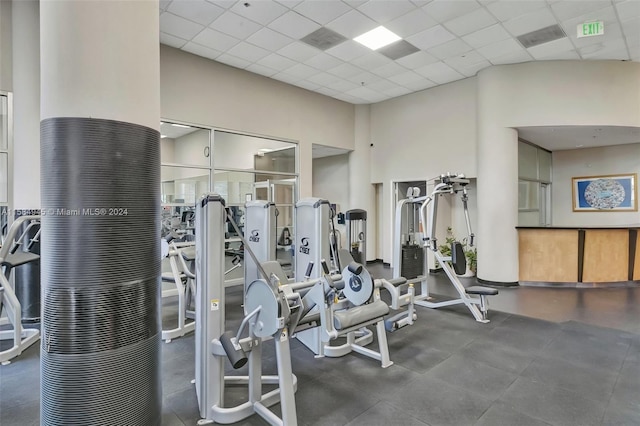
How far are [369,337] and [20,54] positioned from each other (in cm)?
550

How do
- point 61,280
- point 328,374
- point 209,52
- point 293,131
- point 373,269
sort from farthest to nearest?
1. point 373,269
2. point 293,131
3. point 209,52
4. point 328,374
5. point 61,280

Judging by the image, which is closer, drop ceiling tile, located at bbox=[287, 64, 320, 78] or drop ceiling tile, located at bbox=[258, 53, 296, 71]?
drop ceiling tile, located at bbox=[258, 53, 296, 71]

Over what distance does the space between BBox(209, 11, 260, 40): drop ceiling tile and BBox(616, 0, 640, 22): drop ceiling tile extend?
A: 15.4ft

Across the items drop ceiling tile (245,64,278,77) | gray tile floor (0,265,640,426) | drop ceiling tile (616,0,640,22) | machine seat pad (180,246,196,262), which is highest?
Answer: drop ceiling tile (245,64,278,77)

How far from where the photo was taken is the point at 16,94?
14.3 ft

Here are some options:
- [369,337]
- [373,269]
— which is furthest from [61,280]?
[373,269]

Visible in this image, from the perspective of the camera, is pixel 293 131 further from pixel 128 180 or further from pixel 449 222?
pixel 128 180

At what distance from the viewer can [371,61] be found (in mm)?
6047

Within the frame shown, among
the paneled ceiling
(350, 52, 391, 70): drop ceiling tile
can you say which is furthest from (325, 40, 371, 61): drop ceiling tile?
(350, 52, 391, 70): drop ceiling tile

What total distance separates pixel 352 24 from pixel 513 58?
120 inches

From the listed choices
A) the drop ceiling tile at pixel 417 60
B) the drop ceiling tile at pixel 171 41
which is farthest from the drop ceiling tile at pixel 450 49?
the drop ceiling tile at pixel 171 41

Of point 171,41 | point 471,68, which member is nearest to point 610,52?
point 471,68

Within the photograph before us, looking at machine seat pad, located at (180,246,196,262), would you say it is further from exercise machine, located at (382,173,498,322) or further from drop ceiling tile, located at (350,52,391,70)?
drop ceiling tile, located at (350,52,391,70)

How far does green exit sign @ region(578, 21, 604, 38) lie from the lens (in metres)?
4.67
